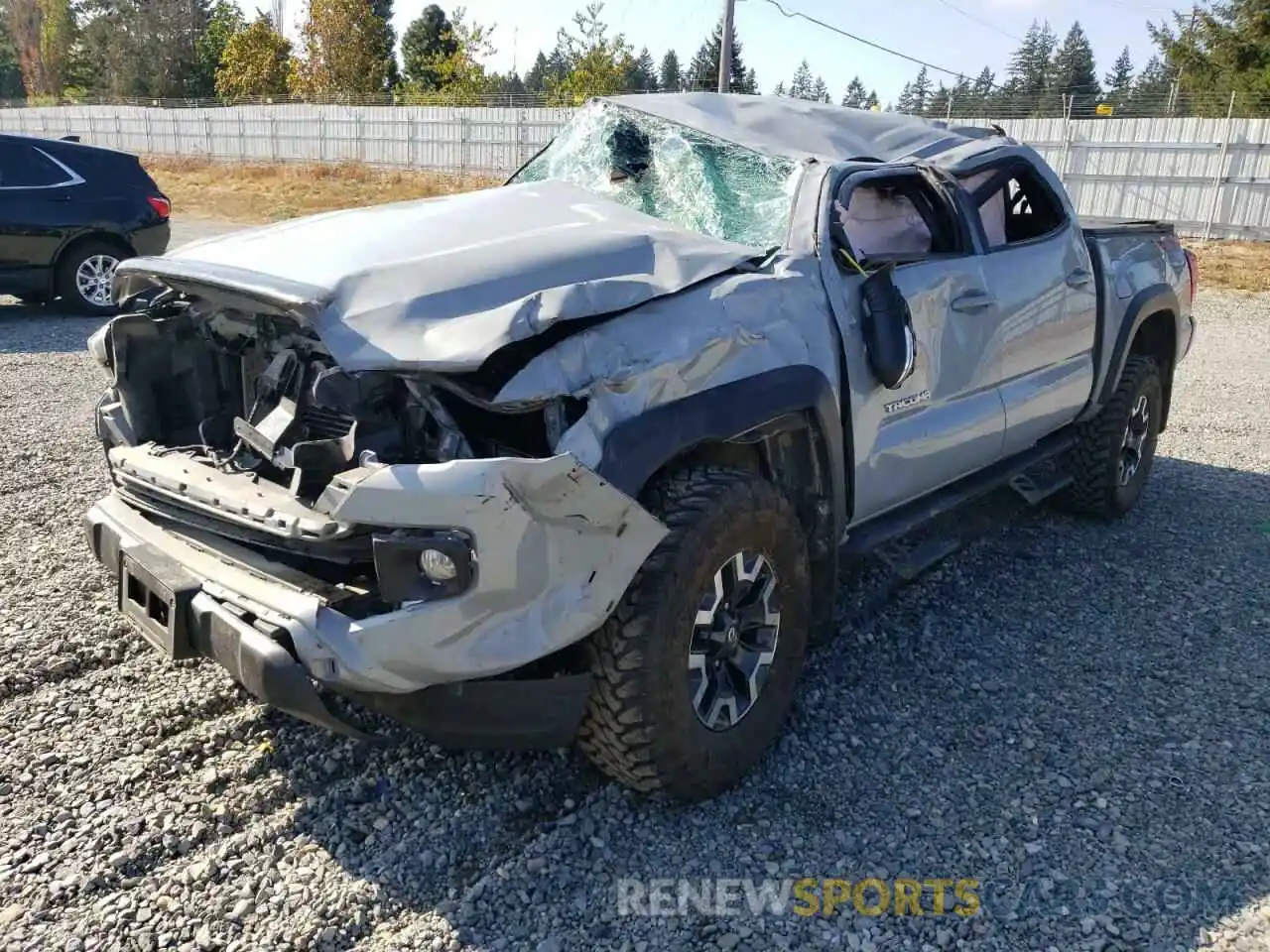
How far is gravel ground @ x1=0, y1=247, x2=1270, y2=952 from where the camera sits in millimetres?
2592

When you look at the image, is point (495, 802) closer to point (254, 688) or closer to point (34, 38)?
A: point (254, 688)

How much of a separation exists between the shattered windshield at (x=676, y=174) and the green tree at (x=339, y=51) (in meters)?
43.0

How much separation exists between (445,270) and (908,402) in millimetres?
1688

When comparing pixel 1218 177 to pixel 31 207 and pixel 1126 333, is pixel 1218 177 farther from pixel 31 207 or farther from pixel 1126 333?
pixel 31 207

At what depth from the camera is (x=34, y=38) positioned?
7044 centimetres

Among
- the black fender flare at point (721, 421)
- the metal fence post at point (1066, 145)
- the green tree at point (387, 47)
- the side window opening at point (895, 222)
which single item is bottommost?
the black fender flare at point (721, 421)

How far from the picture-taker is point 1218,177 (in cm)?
1864

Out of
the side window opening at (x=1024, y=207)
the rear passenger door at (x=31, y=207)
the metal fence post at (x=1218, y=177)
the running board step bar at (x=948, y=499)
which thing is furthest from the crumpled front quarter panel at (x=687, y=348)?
the metal fence post at (x=1218, y=177)

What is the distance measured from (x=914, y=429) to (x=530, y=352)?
161cm

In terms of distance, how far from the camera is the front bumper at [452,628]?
243 cm

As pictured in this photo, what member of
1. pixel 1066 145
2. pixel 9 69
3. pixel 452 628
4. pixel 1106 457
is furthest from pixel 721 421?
pixel 9 69

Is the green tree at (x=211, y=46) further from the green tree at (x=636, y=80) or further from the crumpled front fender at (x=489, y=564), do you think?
the crumpled front fender at (x=489, y=564)

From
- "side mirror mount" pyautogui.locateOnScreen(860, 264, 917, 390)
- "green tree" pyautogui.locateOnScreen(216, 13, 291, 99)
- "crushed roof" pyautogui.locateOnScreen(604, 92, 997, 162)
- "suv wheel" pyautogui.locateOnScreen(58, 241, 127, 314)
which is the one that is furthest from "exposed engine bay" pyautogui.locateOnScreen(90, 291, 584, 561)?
"green tree" pyautogui.locateOnScreen(216, 13, 291, 99)

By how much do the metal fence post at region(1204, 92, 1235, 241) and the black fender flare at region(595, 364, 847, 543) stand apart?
18.7 m
